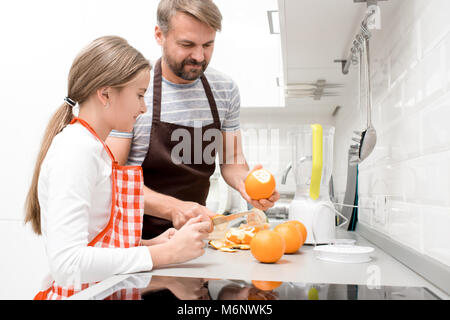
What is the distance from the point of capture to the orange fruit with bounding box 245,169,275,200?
0.94 meters

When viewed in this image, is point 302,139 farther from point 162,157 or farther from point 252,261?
point 252,261

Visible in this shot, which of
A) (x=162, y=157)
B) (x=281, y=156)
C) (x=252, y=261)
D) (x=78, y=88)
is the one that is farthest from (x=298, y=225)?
(x=281, y=156)

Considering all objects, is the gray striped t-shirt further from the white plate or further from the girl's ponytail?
the white plate

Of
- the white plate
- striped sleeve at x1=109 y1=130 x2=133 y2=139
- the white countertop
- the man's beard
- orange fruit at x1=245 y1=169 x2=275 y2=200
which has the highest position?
the man's beard

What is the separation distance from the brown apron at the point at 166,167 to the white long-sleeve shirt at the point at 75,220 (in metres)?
0.44

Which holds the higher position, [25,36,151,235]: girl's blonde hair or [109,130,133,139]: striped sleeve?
[25,36,151,235]: girl's blonde hair

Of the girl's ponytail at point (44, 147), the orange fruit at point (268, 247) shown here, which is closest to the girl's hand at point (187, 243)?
the orange fruit at point (268, 247)

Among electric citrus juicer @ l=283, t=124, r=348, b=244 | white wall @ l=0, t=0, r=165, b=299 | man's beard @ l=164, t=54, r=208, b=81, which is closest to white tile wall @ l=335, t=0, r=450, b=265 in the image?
electric citrus juicer @ l=283, t=124, r=348, b=244

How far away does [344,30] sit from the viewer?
1.13 metres

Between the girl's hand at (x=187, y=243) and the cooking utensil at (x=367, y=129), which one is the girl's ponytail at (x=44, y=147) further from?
the cooking utensil at (x=367, y=129)

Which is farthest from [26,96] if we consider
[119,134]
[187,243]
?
[187,243]

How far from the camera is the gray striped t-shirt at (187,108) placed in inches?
45.4

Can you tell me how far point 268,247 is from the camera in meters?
0.74

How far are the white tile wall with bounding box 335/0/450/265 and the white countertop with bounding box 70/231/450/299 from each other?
0.06 metres
